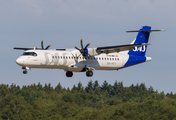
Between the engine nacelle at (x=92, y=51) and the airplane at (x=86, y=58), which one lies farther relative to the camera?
the engine nacelle at (x=92, y=51)

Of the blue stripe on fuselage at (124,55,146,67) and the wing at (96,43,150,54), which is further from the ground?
the wing at (96,43,150,54)

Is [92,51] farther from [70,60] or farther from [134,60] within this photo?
[134,60]

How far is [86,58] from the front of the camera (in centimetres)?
3997

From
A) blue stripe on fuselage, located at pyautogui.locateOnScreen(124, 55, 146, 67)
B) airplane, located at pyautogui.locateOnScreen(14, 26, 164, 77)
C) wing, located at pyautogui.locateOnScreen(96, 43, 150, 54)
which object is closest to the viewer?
airplane, located at pyautogui.locateOnScreen(14, 26, 164, 77)

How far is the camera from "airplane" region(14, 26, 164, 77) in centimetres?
3678

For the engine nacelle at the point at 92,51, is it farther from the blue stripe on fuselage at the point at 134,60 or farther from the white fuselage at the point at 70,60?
the blue stripe on fuselage at the point at 134,60

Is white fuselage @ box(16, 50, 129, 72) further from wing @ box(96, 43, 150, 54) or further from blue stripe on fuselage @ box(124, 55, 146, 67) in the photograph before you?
wing @ box(96, 43, 150, 54)

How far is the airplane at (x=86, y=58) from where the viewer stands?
3678cm

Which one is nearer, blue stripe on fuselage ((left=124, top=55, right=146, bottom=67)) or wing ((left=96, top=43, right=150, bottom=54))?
wing ((left=96, top=43, right=150, bottom=54))

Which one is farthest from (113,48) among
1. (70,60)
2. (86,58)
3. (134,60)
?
(134,60)

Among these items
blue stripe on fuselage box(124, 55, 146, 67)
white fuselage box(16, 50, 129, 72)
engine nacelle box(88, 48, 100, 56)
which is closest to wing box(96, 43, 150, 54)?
engine nacelle box(88, 48, 100, 56)

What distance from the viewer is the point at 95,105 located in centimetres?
8956

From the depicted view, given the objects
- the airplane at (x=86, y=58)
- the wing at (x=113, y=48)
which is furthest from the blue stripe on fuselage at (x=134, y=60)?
the wing at (x=113, y=48)

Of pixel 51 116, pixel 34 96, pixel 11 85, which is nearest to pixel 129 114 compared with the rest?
pixel 51 116
